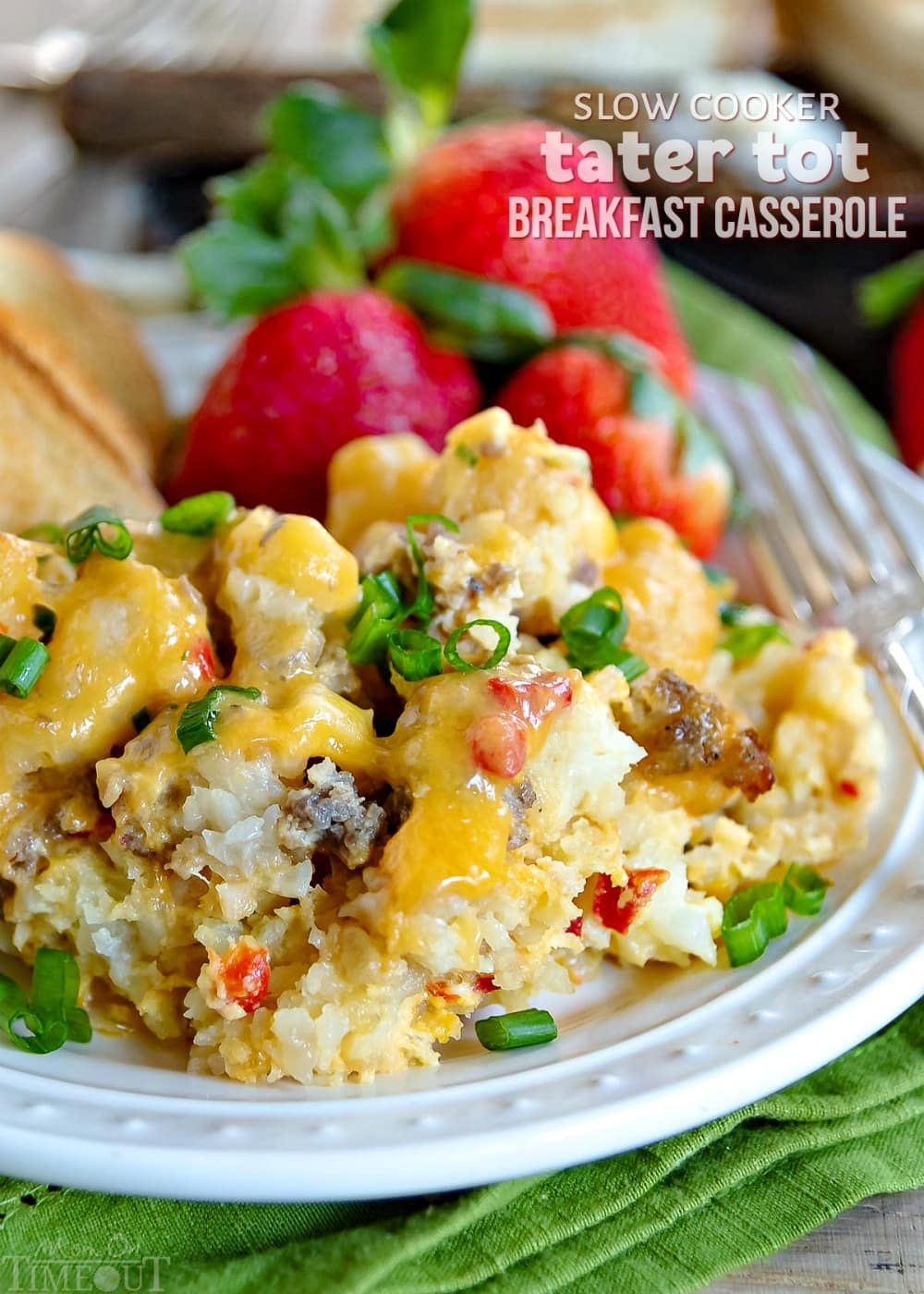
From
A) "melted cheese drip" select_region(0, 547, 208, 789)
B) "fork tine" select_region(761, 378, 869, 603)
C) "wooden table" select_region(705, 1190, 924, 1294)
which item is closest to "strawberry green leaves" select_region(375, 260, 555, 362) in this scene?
"fork tine" select_region(761, 378, 869, 603)

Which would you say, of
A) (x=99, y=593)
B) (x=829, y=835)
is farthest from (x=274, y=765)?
(x=829, y=835)

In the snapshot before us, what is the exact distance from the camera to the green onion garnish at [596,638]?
4.51ft

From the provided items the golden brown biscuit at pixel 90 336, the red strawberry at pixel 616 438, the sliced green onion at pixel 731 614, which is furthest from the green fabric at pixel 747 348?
the golden brown biscuit at pixel 90 336

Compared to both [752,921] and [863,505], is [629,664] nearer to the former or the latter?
[752,921]

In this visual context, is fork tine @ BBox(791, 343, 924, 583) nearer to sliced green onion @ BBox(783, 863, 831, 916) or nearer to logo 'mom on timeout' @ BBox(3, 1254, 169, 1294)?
sliced green onion @ BBox(783, 863, 831, 916)

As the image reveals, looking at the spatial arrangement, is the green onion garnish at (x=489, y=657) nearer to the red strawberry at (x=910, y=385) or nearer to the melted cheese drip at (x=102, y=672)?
the melted cheese drip at (x=102, y=672)

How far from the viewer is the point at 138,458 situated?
205 centimetres

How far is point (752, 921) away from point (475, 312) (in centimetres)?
116

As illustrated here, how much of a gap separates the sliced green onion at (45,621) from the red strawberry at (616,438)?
91 cm

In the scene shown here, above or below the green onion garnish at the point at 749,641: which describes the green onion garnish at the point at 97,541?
above

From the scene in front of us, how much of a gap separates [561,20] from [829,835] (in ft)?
12.1

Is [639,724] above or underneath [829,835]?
above

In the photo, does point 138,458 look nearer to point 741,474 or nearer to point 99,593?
point 99,593

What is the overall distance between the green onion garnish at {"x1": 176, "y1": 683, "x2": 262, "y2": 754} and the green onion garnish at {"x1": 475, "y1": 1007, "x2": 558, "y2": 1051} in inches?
14.5
